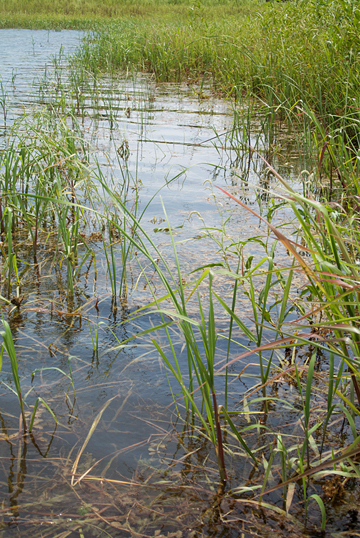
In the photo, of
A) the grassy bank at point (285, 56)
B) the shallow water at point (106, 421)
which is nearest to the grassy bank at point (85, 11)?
the grassy bank at point (285, 56)

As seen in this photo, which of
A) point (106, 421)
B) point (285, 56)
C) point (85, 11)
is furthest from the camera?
point (85, 11)

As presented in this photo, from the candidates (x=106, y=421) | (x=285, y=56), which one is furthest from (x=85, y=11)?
(x=106, y=421)

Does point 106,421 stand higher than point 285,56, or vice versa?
point 285,56

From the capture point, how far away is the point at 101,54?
439 inches

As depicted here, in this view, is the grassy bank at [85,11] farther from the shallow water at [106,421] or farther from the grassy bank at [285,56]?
the shallow water at [106,421]

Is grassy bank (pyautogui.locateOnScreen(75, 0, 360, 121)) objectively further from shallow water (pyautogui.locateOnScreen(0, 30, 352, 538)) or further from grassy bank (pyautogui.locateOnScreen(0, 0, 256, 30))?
grassy bank (pyautogui.locateOnScreen(0, 0, 256, 30))

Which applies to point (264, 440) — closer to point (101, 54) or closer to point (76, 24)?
point (101, 54)

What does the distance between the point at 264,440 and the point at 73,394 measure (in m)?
0.79

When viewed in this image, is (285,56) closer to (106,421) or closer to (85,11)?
(106,421)

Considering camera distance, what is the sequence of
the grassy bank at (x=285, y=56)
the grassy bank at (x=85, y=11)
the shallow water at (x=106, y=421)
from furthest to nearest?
the grassy bank at (x=85, y=11)
the grassy bank at (x=285, y=56)
the shallow water at (x=106, y=421)

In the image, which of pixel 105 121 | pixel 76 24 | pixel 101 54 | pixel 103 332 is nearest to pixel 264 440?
pixel 103 332

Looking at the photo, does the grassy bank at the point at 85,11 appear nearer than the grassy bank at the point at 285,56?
No

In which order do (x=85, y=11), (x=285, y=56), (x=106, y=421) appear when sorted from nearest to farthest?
(x=106, y=421) → (x=285, y=56) → (x=85, y=11)

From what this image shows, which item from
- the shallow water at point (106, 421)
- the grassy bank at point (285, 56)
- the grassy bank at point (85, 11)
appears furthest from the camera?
the grassy bank at point (85, 11)
